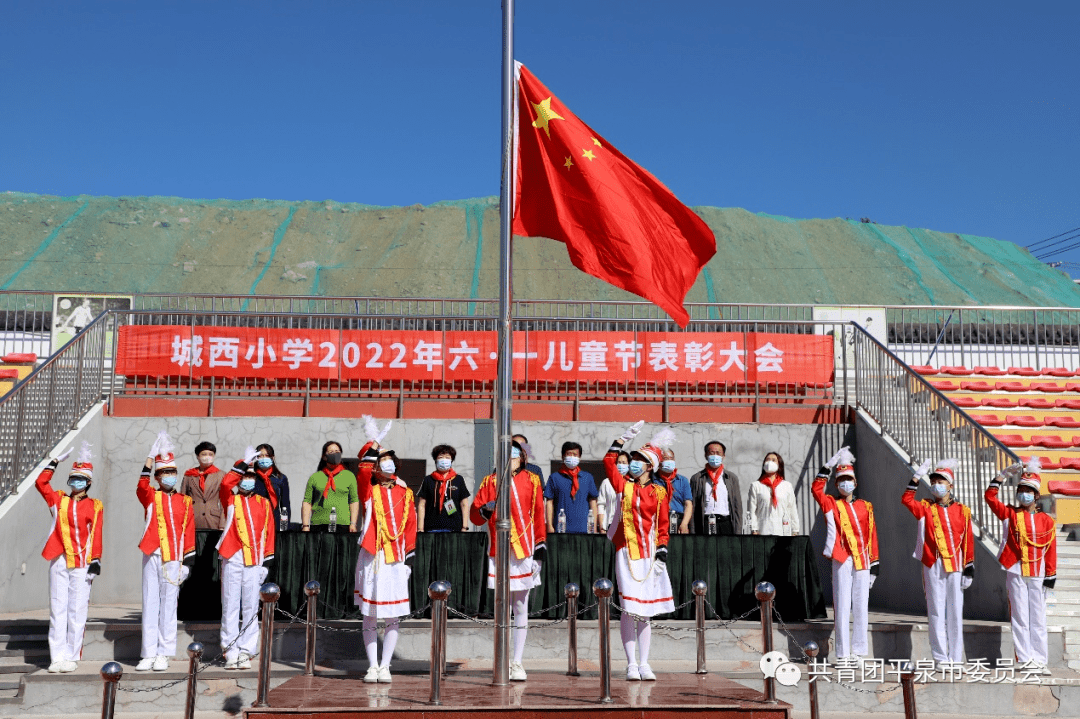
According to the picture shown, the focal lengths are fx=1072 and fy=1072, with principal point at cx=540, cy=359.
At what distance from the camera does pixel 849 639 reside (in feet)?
34.2

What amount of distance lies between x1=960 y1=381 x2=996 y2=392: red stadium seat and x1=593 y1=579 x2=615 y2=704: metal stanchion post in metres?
13.5

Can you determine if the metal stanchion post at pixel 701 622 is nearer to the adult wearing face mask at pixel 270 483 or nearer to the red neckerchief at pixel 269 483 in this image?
the adult wearing face mask at pixel 270 483

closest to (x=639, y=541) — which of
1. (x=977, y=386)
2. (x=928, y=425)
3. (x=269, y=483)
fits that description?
(x=269, y=483)

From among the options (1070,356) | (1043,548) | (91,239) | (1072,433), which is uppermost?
(91,239)

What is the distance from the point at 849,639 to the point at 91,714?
702 cm

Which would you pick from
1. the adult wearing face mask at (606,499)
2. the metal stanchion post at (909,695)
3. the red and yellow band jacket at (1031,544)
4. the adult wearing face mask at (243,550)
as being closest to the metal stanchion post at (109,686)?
the adult wearing face mask at (243,550)

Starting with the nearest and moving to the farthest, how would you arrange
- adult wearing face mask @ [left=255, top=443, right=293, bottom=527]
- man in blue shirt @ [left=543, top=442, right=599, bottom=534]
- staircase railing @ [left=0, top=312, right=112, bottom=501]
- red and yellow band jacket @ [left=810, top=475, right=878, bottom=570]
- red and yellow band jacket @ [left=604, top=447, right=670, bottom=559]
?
red and yellow band jacket @ [left=604, top=447, right=670, bottom=559], red and yellow band jacket @ [left=810, top=475, right=878, bottom=570], adult wearing face mask @ [left=255, top=443, right=293, bottom=527], man in blue shirt @ [left=543, top=442, right=599, bottom=534], staircase railing @ [left=0, top=312, right=112, bottom=501]

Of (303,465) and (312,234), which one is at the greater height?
(312,234)

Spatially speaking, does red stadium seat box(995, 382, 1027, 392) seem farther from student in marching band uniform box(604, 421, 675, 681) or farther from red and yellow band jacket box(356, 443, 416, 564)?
red and yellow band jacket box(356, 443, 416, 564)

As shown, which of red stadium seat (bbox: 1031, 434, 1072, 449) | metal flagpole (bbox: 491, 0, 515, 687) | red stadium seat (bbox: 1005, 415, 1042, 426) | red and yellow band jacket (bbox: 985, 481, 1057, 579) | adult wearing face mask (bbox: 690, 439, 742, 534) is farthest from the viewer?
red stadium seat (bbox: 1005, 415, 1042, 426)

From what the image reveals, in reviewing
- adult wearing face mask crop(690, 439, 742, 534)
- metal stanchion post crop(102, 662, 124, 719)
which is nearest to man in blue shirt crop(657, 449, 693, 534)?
adult wearing face mask crop(690, 439, 742, 534)

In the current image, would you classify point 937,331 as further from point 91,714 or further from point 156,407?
point 91,714

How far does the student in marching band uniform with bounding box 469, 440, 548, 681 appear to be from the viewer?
31.3ft

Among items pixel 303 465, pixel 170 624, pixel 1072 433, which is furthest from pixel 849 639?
pixel 1072 433
